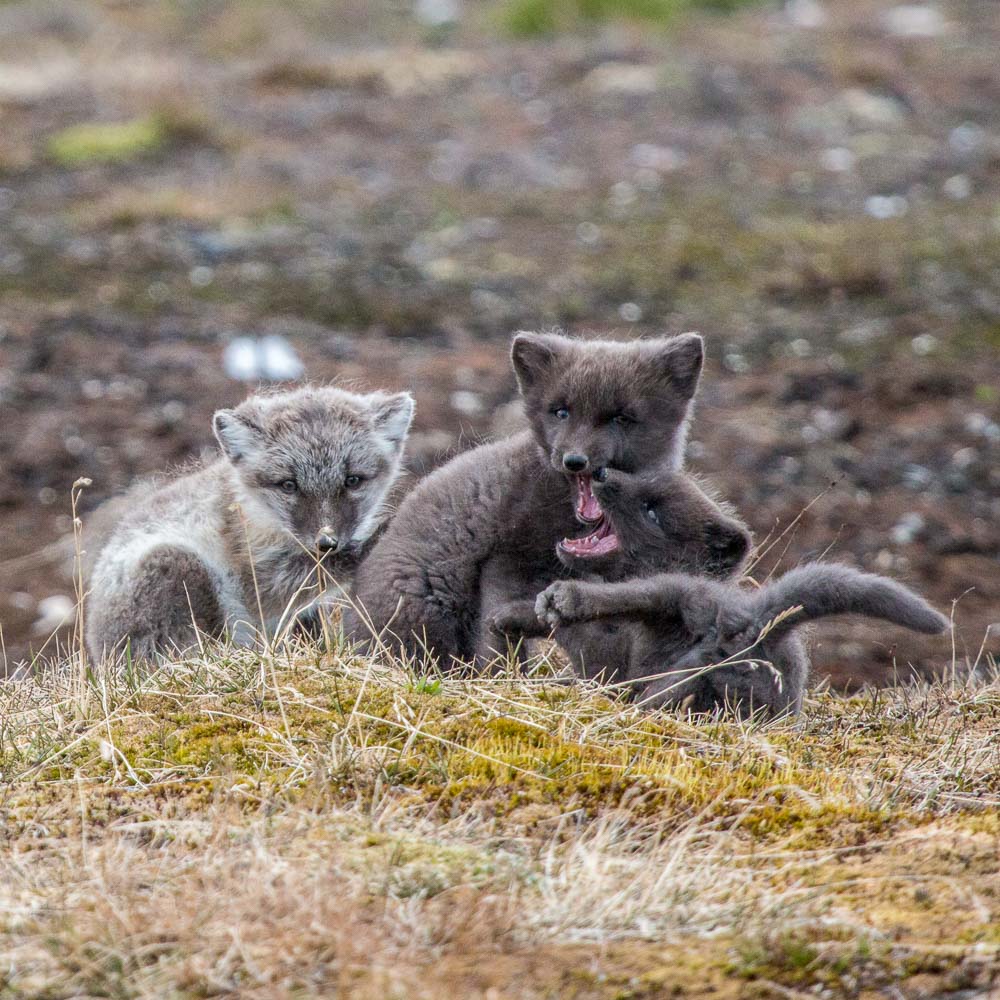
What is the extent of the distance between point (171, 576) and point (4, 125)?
1039 centimetres

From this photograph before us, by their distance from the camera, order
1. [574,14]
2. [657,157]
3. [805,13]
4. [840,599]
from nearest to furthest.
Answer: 1. [840,599]
2. [657,157]
3. [574,14]
4. [805,13]

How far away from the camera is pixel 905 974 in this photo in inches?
119

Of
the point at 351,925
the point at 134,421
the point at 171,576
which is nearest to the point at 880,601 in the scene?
the point at 351,925

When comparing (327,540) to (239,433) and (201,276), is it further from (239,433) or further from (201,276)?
(201,276)

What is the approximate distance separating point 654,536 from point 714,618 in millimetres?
536

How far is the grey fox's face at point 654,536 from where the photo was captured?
5168mm

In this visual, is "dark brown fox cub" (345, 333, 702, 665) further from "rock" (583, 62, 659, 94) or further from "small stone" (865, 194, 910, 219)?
"rock" (583, 62, 659, 94)

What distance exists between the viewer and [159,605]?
229 inches

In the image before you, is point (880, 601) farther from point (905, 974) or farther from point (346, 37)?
point (346, 37)

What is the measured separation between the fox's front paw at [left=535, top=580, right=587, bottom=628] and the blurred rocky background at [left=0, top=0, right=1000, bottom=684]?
1684 millimetres

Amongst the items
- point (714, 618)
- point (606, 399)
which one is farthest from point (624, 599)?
point (606, 399)

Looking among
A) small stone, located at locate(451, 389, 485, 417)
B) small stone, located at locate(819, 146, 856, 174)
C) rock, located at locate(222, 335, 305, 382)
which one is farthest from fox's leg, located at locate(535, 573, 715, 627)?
small stone, located at locate(819, 146, 856, 174)

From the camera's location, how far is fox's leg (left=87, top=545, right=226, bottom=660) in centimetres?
583

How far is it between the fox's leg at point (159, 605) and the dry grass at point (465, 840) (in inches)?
38.2
